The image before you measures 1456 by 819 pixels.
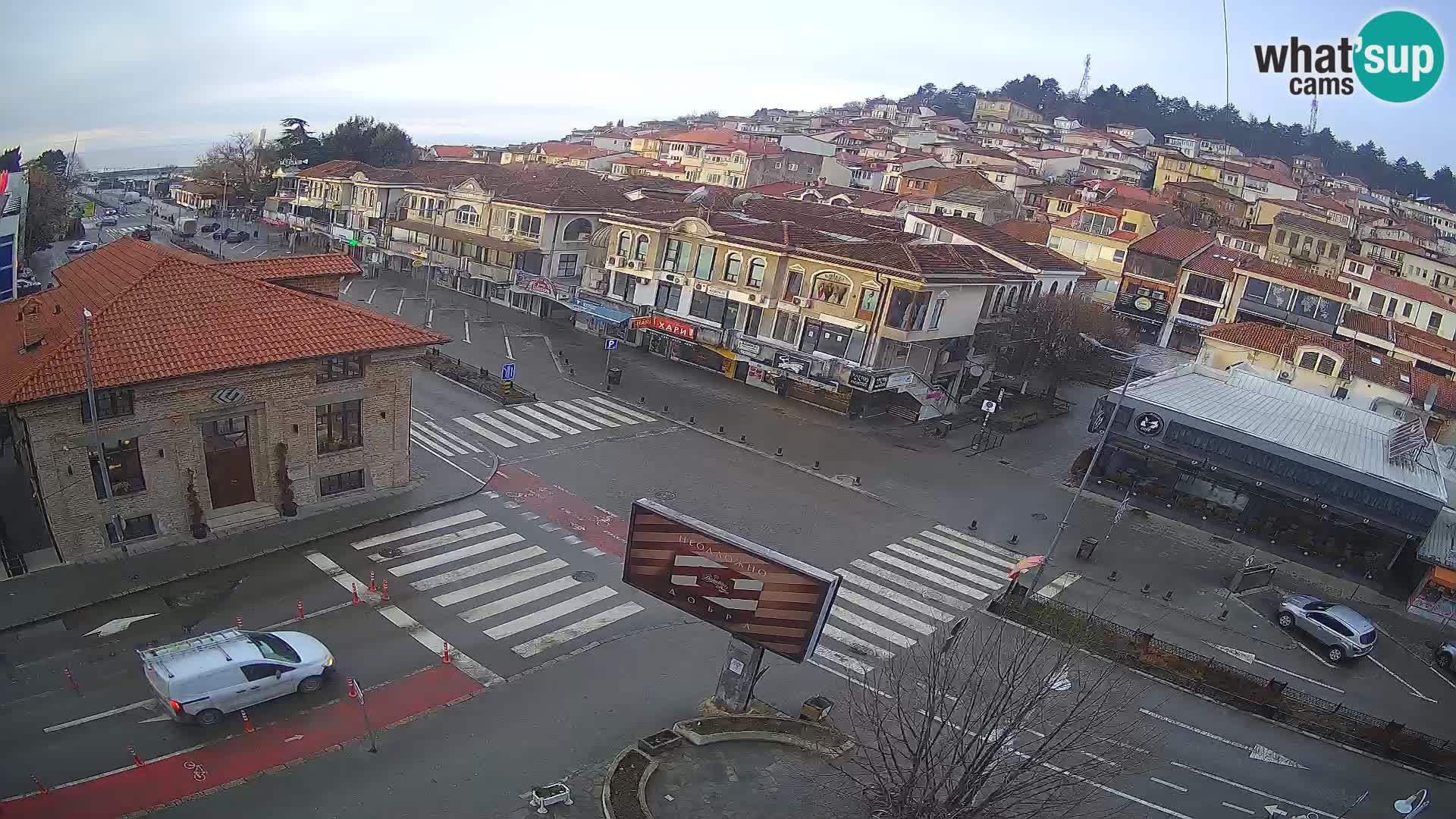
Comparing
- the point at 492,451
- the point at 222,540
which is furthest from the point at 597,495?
the point at 222,540

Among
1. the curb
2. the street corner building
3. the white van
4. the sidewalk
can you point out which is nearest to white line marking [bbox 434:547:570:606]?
the white van

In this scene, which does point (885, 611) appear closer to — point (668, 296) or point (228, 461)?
point (228, 461)

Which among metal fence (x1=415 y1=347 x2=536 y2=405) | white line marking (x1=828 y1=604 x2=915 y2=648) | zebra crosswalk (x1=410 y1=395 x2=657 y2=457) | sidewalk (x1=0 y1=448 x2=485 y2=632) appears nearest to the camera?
sidewalk (x1=0 y1=448 x2=485 y2=632)

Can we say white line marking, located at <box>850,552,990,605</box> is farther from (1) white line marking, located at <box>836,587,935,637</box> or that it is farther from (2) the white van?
(2) the white van

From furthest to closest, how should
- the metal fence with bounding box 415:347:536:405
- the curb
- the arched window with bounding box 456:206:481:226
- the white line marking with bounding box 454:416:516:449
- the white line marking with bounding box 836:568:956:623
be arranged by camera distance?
the arched window with bounding box 456:206:481:226, the metal fence with bounding box 415:347:536:405, the white line marking with bounding box 454:416:516:449, the white line marking with bounding box 836:568:956:623, the curb

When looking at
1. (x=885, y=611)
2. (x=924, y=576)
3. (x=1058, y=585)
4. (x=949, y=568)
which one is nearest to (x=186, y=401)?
(x=885, y=611)

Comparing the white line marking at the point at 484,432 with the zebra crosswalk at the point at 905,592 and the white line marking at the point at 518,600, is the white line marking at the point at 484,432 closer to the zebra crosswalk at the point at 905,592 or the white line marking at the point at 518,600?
the white line marking at the point at 518,600

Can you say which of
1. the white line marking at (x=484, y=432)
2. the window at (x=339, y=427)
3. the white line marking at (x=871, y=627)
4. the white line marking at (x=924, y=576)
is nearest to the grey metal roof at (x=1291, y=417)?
the white line marking at (x=924, y=576)
